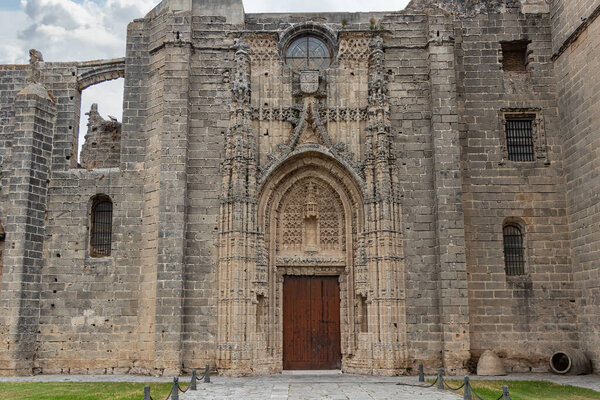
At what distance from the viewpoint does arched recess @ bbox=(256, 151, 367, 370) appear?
645 inches

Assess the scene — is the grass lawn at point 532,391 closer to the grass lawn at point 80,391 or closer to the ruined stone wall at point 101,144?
the grass lawn at point 80,391

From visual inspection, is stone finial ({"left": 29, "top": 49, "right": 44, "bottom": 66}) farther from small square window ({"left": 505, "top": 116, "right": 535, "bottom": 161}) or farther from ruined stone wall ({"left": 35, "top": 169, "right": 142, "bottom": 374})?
small square window ({"left": 505, "top": 116, "right": 535, "bottom": 161})

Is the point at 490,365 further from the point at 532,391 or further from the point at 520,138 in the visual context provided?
the point at 520,138

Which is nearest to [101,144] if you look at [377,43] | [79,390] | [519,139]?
[79,390]

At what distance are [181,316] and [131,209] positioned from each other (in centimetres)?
357

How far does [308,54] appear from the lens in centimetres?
1797

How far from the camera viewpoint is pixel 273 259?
1683 cm

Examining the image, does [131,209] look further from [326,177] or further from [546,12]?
[546,12]

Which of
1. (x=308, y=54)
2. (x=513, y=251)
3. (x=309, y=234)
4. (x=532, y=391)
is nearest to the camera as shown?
(x=532, y=391)

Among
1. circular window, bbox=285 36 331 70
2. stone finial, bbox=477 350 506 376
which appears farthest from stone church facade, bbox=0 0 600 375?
stone finial, bbox=477 350 506 376

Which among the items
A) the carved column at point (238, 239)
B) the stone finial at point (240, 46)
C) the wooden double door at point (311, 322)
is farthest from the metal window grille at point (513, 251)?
the stone finial at point (240, 46)

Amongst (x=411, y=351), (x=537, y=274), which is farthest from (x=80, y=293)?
(x=537, y=274)

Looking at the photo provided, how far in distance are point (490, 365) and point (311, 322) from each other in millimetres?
4888

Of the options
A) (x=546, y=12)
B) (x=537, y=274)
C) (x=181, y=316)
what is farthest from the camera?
(x=546, y=12)
